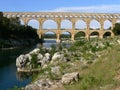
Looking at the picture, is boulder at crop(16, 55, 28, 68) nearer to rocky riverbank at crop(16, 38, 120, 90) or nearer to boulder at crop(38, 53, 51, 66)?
rocky riverbank at crop(16, 38, 120, 90)

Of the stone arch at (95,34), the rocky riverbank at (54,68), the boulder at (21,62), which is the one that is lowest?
the stone arch at (95,34)

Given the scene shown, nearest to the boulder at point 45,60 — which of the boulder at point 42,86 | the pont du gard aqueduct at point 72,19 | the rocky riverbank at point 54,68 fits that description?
the rocky riverbank at point 54,68

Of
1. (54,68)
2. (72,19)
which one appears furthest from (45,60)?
(72,19)

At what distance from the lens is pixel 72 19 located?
10669cm

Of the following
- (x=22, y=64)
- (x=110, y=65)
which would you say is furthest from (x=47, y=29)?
(x=110, y=65)

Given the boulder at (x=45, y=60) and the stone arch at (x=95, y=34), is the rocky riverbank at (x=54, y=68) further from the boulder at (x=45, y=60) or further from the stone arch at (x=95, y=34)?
the stone arch at (x=95, y=34)

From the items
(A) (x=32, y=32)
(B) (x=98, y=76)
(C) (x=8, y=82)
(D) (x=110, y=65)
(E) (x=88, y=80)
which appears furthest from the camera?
(A) (x=32, y=32)

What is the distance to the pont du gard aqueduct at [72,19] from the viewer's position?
10612cm

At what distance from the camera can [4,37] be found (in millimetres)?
69688

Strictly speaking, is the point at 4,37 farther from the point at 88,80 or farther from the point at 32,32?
the point at 88,80

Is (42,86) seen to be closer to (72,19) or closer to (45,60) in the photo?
(45,60)

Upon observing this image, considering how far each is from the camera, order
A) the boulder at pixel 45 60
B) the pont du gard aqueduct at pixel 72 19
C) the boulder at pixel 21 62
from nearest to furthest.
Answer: the boulder at pixel 45 60, the boulder at pixel 21 62, the pont du gard aqueduct at pixel 72 19

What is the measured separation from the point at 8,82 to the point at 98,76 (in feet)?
41.2

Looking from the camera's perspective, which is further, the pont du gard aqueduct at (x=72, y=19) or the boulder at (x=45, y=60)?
the pont du gard aqueduct at (x=72, y=19)
